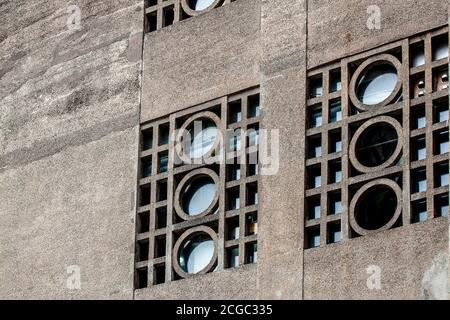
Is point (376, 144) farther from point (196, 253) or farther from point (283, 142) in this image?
point (196, 253)

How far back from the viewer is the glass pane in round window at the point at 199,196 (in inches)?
1211

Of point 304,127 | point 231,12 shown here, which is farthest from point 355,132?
point 231,12

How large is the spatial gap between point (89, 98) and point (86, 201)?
5.05 feet

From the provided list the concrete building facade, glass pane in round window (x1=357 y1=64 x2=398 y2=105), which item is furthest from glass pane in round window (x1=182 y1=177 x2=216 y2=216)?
glass pane in round window (x1=357 y1=64 x2=398 y2=105)

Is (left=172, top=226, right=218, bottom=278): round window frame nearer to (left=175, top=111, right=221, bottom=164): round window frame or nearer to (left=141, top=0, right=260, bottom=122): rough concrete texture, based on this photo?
(left=175, top=111, right=221, bottom=164): round window frame

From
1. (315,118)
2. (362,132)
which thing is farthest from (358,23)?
(362,132)

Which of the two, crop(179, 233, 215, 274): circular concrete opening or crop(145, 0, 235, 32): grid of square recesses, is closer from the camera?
crop(179, 233, 215, 274): circular concrete opening

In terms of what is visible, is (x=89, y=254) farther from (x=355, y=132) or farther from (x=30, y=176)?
(x=355, y=132)

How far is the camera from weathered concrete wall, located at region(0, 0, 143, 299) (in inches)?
1238

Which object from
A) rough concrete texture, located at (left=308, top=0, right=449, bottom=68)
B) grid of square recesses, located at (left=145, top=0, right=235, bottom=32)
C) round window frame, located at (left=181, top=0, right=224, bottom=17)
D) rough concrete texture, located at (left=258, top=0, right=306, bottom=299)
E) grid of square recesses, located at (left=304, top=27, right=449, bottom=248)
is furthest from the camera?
grid of square recesses, located at (left=145, top=0, right=235, bottom=32)

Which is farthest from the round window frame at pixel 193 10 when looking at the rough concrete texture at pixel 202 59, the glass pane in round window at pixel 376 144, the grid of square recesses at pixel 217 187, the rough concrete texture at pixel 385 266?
the rough concrete texture at pixel 385 266

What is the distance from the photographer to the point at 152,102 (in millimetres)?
31750

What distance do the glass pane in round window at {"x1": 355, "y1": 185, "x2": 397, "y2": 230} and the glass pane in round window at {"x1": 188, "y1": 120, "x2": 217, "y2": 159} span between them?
2623 mm

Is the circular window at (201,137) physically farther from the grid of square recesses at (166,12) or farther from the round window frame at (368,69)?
the round window frame at (368,69)
